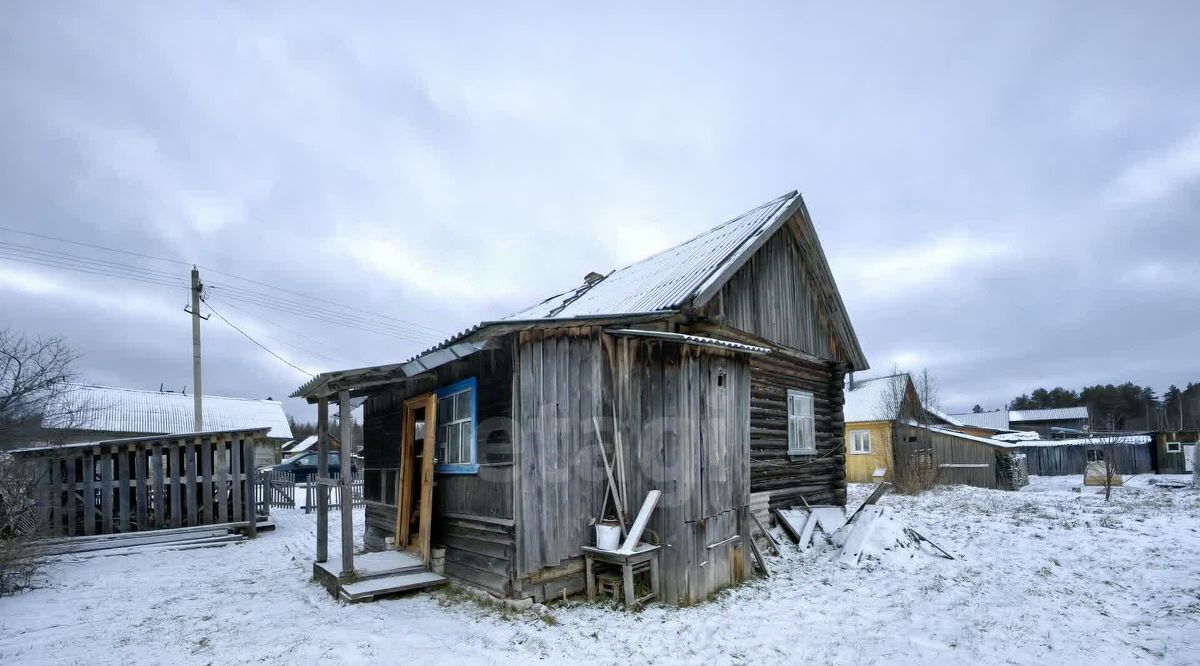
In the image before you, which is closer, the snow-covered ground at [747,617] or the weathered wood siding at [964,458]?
the snow-covered ground at [747,617]

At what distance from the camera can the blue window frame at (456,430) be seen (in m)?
8.47

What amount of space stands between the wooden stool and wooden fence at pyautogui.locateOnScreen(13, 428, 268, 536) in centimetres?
1090

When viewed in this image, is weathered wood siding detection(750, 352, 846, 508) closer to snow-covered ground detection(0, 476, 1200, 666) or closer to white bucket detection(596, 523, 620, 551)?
snow-covered ground detection(0, 476, 1200, 666)

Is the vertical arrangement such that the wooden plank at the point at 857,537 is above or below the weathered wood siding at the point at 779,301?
below

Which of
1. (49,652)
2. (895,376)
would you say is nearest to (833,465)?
(49,652)

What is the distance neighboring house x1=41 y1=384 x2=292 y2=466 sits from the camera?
32.9 m

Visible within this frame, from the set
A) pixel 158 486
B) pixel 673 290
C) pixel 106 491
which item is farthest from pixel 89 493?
pixel 673 290

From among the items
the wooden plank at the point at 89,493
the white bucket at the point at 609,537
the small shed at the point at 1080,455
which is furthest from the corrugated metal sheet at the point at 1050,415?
the wooden plank at the point at 89,493

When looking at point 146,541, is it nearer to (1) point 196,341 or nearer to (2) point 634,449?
(1) point 196,341

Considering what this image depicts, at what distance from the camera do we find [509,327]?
7.39m

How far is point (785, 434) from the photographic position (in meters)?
12.6

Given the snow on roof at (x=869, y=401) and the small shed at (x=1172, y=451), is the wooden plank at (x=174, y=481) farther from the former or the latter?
the small shed at (x=1172, y=451)

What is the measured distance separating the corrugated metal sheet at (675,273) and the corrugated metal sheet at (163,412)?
1094 inches

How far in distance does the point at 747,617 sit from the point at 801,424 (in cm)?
655
